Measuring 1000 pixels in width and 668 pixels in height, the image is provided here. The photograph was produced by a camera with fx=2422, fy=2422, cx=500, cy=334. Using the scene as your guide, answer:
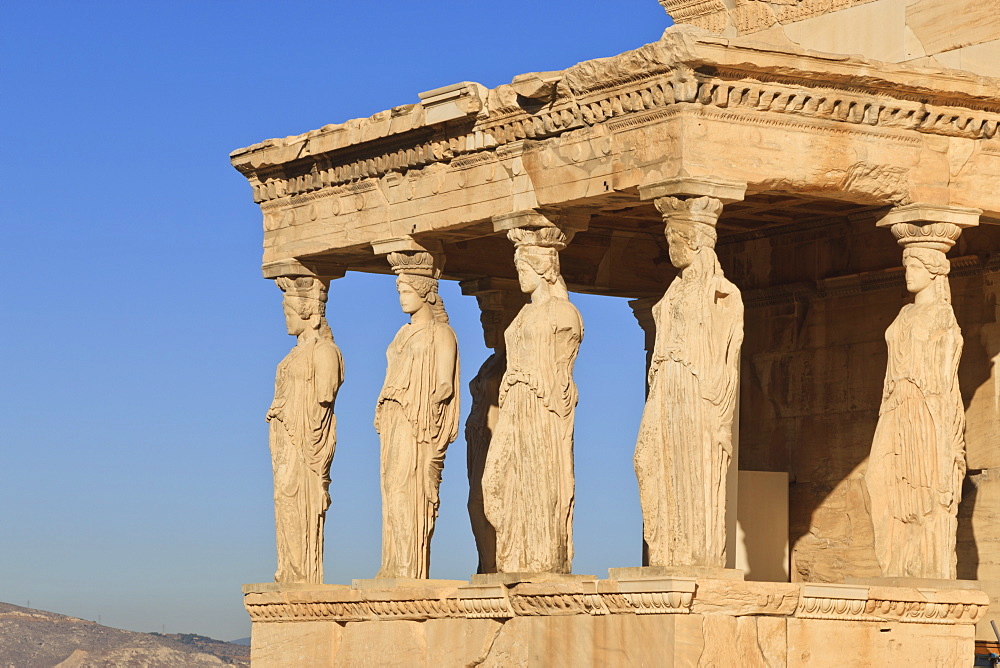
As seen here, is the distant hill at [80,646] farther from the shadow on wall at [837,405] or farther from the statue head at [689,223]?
the statue head at [689,223]

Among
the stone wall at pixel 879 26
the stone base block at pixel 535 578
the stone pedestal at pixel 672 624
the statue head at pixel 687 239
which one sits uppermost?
A: the stone wall at pixel 879 26

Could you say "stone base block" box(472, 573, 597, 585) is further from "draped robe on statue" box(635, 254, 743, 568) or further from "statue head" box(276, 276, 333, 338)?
"statue head" box(276, 276, 333, 338)

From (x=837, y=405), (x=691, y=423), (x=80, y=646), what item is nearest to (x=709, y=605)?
(x=691, y=423)

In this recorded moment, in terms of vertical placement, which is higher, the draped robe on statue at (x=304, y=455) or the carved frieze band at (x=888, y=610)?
the draped robe on statue at (x=304, y=455)

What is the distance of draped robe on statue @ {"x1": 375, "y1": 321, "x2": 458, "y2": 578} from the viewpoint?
65.2 feet

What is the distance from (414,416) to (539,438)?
1.96 m

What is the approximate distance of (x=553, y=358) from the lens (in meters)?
18.2

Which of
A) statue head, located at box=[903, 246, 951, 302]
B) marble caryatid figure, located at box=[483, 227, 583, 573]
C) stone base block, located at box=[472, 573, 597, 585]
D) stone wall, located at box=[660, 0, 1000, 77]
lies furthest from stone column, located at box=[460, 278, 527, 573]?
statue head, located at box=[903, 246, 951, 302]

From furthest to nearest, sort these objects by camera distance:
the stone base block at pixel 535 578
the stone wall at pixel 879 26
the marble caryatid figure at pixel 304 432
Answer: the marble caryatid figure at pixel 304 432 → the stone wall at pixel 879 26 → the stone base block at pixel 535 578

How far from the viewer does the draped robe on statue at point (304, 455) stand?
21.1 metres

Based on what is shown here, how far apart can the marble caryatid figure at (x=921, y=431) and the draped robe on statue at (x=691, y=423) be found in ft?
5.31

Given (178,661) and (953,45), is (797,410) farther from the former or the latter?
(178,661)

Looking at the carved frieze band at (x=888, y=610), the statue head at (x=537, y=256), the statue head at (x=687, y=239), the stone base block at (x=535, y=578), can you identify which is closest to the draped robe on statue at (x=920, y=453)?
the carved frieze band at (x=888, y=610)

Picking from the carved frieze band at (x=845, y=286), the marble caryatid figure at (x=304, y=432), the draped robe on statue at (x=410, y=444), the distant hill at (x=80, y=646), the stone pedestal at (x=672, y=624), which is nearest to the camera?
the stone pedestal at (x=672, y=624)
